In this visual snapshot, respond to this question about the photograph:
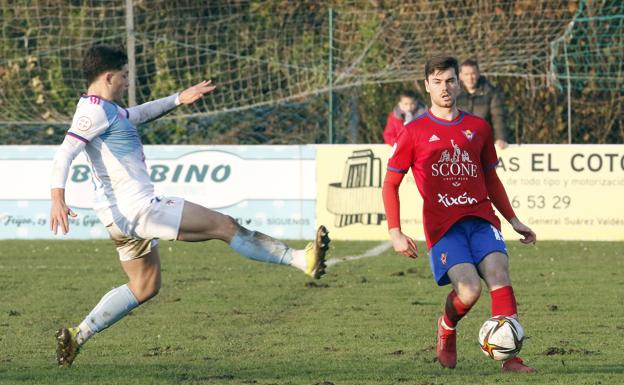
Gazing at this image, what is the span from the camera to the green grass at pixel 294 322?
7.30 metres

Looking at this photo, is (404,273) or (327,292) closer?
(327,292)

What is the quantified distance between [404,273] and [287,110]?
8.49 m

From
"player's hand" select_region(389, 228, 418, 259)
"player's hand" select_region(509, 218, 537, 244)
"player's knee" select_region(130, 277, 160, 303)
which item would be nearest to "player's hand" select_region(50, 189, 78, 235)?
"player's knee" select_region(130, 277, 160, 303)

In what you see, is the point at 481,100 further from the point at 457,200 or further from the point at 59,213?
the point at 59,213

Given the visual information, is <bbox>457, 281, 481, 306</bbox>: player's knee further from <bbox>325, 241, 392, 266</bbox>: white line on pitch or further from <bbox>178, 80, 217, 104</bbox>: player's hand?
<bbox>325, 241, 392, 266</bbox>: white line on pitch

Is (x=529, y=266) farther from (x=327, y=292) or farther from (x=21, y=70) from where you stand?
(x=21, y=70)

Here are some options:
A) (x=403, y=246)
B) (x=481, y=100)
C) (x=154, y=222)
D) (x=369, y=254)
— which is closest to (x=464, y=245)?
(x=403, y=246)

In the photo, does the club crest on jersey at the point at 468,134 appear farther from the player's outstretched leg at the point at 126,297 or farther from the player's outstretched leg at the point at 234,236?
the player's outstretched leg at the point at 126,297

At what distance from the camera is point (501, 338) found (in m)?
6.71

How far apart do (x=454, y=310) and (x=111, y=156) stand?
2.03 metres

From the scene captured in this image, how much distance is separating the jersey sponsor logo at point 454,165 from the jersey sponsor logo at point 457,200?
0.32 feet

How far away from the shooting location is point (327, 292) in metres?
11.6

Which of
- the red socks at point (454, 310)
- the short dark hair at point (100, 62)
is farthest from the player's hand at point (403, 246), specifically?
the short dark hair at point (100, 62)

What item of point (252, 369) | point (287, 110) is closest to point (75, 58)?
point (287, 110)
